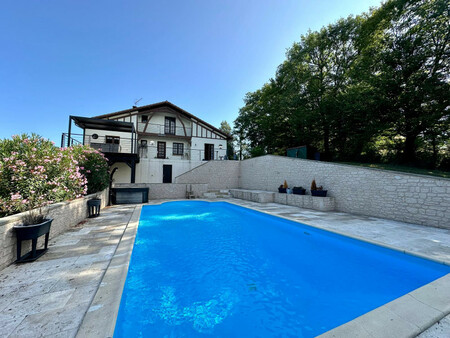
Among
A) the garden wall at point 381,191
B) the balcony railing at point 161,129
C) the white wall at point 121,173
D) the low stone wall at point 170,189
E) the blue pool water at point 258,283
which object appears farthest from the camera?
the balcony railing at point 161,129

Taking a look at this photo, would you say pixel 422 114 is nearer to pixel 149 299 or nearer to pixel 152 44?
pixel 149 299

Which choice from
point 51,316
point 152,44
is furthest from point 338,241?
point 152,44

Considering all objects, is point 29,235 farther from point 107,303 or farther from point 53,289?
point 107,303

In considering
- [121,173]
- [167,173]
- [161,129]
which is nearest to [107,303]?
→ [167,173]

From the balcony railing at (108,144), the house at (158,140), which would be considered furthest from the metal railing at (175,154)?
the balcony railing at (108,144)

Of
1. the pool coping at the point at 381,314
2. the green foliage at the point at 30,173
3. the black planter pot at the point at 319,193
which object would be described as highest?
the green foliage at the point at 30,173

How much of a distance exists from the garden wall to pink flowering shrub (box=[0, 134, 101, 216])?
9.01 meters

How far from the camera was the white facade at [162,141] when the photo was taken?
46.0ft

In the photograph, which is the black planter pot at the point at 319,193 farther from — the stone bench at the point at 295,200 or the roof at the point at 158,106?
the roof at the point at 158,106

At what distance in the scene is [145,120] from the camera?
15883 millimetres

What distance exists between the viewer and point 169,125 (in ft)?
54.9

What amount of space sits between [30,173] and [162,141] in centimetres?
1337

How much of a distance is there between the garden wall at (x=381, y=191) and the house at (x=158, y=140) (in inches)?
363

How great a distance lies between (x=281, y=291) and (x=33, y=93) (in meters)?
23.0
